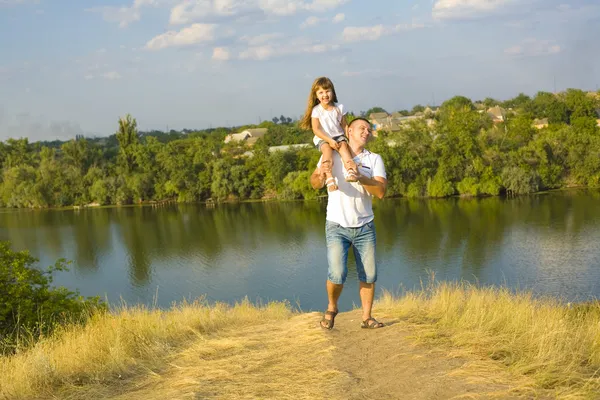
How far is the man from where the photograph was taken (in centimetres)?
427

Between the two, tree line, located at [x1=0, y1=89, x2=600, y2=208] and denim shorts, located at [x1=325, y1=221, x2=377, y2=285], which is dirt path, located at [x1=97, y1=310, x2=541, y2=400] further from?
tree line, located at [x1=0, y1=89, x2=600, y2=208]

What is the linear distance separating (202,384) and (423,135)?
42.7m

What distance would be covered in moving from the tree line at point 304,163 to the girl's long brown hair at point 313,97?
37890 mm

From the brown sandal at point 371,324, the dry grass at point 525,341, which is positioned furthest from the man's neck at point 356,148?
the dry grass at point 525,341

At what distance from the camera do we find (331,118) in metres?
4.41

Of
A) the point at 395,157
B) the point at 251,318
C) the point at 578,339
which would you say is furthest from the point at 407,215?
the point at 578,339

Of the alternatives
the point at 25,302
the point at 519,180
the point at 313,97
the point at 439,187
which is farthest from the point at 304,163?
the point at 313,97

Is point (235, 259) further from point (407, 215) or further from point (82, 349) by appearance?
point (82, 349)

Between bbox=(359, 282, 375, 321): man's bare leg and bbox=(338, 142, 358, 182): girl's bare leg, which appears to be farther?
bbox=(359, 282, 375, 321): man's bare leg

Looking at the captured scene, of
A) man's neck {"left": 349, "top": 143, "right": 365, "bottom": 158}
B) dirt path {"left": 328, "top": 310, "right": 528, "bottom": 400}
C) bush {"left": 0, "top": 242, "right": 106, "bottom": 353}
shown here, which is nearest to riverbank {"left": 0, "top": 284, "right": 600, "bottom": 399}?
dirt path {"left": 328, "top": 310, "right": 528, "bottom": 400}

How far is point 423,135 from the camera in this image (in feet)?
146

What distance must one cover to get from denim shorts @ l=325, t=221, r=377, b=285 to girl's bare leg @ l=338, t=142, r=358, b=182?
0.50m

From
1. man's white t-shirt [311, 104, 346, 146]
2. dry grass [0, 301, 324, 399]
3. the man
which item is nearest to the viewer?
dry grass [0, 301, 324, 399]

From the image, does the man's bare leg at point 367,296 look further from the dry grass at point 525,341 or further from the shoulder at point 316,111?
the shoulder at point 316,111
